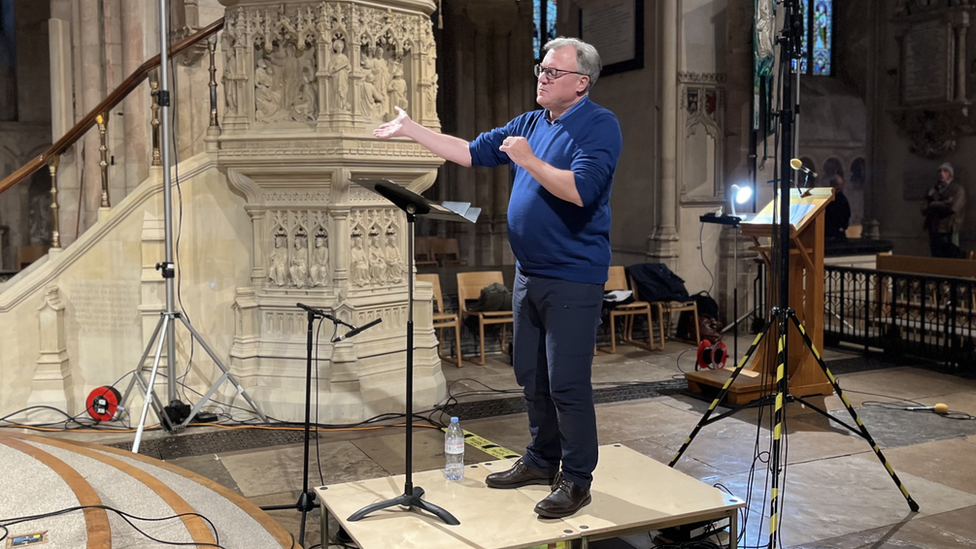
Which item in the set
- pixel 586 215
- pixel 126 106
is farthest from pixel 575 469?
pixel 126 106

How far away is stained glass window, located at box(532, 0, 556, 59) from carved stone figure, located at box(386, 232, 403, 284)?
7.51 metres

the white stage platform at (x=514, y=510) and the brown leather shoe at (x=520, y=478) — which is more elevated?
the brown leather shoe at (x=520, y=478)

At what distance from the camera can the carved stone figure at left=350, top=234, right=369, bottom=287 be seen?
5.80m

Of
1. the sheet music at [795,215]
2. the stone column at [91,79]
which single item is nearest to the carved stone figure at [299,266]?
the sheet music at [795,215]

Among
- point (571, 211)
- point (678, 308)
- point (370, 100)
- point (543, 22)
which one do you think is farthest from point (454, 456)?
point (543, 22)

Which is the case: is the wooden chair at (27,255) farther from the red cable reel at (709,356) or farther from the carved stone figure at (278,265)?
the red cable reel at (709,356)

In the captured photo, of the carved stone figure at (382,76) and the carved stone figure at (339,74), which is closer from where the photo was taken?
the carved stone figure at (339,74)

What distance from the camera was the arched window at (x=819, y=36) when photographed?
12.7 m

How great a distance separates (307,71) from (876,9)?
31.3 feet

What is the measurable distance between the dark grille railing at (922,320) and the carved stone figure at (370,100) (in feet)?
15.9

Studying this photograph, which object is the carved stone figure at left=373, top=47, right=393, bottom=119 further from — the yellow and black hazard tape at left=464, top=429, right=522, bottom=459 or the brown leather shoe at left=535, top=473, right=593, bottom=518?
the brown leather shoe at left=535, top=473, right=593, bottom=518

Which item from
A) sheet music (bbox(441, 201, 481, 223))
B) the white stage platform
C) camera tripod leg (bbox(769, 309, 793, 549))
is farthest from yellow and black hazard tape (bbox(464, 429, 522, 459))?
sheet music (bbox(441, 201, 481, 223))

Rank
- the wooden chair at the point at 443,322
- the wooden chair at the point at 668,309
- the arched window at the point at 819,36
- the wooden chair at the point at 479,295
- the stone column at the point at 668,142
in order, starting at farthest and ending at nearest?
the arched window at the point at 819,36, the stone column at the point at 668,142, the wooden chair at the point at 668,309, the wooden chair at the point at 479,295, the wooden chair at the point at 443,322

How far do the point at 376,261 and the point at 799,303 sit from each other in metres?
3.09
